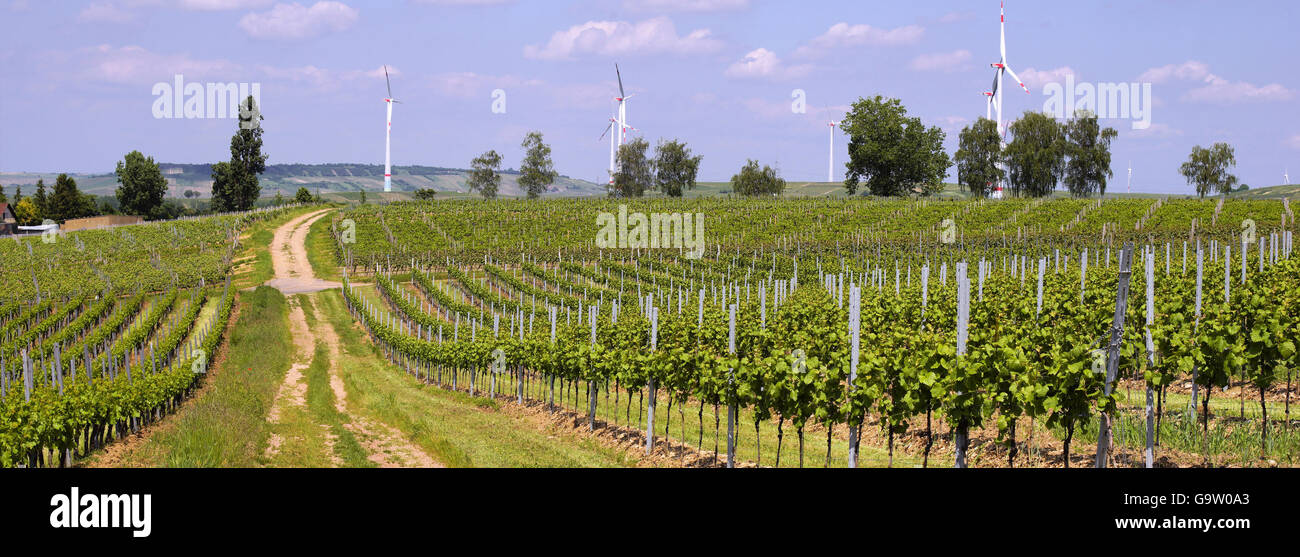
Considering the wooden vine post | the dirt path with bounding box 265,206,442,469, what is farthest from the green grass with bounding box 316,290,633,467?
the wooden vine post

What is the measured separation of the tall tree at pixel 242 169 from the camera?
110375 millimetres

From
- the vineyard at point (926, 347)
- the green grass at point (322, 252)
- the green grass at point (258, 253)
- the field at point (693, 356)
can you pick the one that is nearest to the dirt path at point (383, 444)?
the field at point (693, 356)

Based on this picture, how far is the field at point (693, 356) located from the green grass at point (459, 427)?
12 centimetres

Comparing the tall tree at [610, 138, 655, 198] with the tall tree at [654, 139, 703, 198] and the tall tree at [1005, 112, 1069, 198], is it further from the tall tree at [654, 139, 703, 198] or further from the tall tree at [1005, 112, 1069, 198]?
the tall tree at [1005, 112, 1069, 198]

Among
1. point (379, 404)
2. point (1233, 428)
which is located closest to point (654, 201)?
point (379, 404)

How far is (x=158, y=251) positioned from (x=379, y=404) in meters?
52.7

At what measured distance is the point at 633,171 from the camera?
132 metres

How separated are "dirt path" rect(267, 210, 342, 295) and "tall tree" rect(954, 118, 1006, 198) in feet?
235

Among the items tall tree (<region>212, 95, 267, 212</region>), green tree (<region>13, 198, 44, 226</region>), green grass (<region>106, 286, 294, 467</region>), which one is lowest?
green grass (<region>106, 286, 294, 467</region>)

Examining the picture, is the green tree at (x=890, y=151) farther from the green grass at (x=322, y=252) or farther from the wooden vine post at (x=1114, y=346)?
the wooden vine post at (x=1114, y=346)

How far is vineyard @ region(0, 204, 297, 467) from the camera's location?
16948 mm
